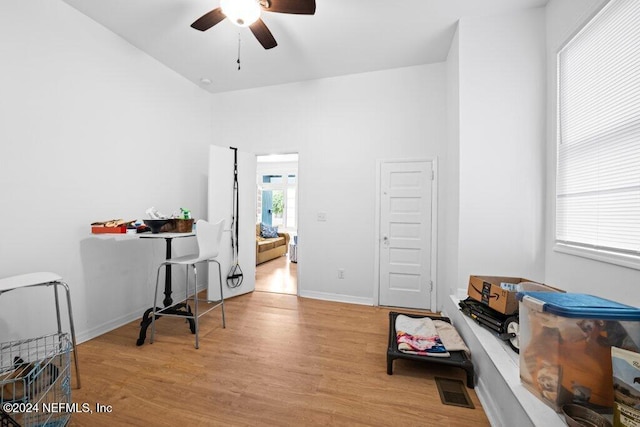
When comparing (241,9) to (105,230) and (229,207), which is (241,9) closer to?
(105,230)

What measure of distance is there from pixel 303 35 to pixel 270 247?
183 inches

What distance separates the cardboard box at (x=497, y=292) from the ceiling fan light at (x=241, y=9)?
2.63 metres

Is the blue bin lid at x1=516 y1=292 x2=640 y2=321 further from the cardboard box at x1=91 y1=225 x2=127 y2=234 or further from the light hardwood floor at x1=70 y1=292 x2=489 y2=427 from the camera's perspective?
the cardboard box at x1=91 y1=225 x2=127 y2=234

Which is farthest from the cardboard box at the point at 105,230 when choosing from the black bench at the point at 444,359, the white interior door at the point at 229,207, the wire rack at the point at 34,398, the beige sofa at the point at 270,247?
the beige sofa at the point at 270,247

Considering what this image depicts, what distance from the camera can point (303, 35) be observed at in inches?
105

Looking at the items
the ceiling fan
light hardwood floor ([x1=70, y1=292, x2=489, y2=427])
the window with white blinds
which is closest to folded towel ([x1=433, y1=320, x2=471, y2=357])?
light hardwood floor ([x1=70, y1=292, x2=489, y2=427])

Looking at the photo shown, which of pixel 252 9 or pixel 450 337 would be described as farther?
pixel 450 337

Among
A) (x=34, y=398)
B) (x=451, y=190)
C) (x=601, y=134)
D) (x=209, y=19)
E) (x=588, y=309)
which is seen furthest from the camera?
(x=451, y=190)

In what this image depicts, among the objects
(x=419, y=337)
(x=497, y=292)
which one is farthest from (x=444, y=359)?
(x=497, y=292)

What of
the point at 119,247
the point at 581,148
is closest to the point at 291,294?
the point at 119,247

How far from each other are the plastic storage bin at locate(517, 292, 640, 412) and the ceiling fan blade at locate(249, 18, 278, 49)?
2547mm

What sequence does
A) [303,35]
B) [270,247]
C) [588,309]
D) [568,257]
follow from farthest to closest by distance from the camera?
[270,247]
[303,35]
[568,257]
[588,309]

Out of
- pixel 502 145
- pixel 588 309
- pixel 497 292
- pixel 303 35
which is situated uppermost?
pixel 303 35

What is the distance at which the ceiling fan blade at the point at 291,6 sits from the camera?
1.83 m
